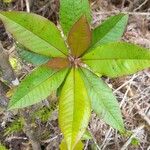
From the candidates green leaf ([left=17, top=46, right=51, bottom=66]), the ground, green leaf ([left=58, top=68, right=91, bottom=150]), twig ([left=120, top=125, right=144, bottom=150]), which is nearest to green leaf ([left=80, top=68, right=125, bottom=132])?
green leaf ([left=58, top=68, right=91, bottom=150])

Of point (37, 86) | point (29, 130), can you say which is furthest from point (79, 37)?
point (29, 130)

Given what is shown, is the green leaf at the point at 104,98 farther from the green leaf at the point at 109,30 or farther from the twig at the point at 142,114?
the twig at the point at 142,114

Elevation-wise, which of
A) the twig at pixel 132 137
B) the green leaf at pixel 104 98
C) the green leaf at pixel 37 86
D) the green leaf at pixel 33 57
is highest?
the green leaf at pixel 33 57

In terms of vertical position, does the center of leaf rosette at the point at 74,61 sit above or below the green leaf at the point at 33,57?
below

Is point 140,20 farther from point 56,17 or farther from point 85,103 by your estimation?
point 85,103

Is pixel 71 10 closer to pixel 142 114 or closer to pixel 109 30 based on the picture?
pixel 109 30

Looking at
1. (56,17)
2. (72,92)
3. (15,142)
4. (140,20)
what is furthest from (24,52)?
(140,20)

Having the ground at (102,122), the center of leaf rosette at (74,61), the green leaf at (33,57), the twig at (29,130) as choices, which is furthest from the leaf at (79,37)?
the ground at (102,122)
